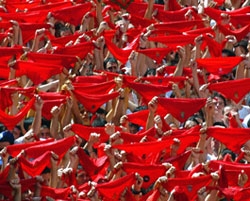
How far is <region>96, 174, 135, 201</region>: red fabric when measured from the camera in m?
17.9

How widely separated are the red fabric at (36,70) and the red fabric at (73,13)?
1.98m

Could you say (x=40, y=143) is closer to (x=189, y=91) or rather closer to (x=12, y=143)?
(x=12, y=143)

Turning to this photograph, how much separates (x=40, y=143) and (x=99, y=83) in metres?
2.21

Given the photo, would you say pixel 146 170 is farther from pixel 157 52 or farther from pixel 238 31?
pixel 238 31

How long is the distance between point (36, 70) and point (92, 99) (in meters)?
1.30

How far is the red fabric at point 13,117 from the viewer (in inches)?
783

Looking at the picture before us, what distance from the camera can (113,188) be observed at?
1798 cm

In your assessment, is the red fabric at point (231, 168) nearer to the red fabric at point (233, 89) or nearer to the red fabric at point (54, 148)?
the red fabric at point (54, 148)

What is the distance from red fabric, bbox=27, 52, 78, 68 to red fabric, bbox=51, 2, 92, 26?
166cm

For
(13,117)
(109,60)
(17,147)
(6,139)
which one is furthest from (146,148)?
(109,60)

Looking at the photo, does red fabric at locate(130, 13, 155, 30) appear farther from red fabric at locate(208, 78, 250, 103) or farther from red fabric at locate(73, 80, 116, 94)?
red fabric at locate(208, 78, 250, 103)

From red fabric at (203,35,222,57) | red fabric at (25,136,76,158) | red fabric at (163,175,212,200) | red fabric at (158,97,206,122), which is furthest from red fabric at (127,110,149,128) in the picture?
red fabric at (163,175,212,200)

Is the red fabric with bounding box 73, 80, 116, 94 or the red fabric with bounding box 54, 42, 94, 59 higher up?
the red fabric with bounding box 54, 42, 94, 59

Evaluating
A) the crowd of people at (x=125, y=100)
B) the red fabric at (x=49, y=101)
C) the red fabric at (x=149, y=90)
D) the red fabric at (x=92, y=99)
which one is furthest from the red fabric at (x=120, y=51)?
the red fabric at (x=49, y=101)
